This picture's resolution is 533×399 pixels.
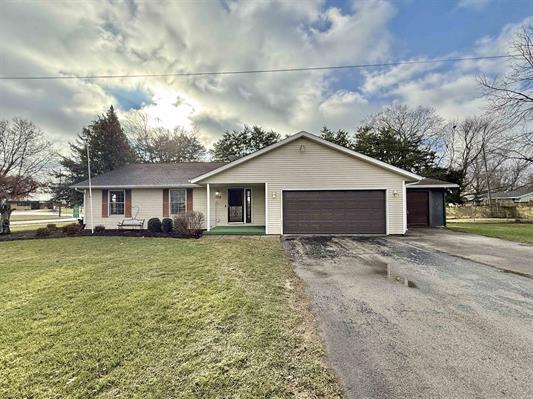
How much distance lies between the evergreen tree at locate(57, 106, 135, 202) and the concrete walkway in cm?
2620

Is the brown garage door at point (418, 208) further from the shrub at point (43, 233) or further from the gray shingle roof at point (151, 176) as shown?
the shrub at point (43, 233)

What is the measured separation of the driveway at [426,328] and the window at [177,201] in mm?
9132

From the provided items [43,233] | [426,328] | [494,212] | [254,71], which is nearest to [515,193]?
[494,212]

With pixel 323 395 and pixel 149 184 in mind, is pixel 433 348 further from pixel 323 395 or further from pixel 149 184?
pixel 149 184

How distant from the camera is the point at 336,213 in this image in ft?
36.9

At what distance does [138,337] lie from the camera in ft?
9.23

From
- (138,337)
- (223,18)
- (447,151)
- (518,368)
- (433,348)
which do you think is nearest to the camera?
(518,368)

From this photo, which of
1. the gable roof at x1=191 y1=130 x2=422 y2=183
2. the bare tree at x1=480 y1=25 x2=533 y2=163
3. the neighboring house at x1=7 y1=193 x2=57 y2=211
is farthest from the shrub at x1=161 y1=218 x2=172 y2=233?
the bare tree at x1=480 y1=25 x2=533 y2=163

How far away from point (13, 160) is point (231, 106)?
15.5 metres

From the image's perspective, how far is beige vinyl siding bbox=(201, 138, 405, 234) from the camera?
1116 cm

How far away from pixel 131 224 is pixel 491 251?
50.7 ft

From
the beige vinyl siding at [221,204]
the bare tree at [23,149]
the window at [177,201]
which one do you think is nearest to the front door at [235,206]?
the beige vinyl siding at [221,204]

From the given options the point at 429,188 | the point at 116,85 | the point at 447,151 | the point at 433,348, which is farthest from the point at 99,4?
the point at 447,151

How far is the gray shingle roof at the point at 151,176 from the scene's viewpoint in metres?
13.1
